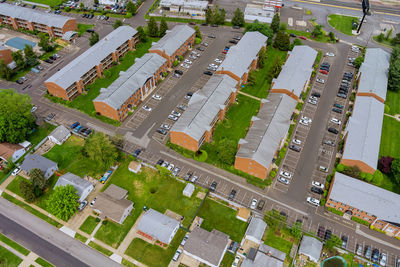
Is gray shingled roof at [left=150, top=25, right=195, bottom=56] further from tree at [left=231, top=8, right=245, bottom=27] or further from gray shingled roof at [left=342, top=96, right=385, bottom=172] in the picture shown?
gray shingled roof at [left=342, top=96, right=385, bottom=172]

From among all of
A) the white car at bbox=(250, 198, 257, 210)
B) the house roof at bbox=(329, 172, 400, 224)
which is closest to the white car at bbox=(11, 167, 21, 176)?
the white car at bbox=(250, 198, 257, 210)

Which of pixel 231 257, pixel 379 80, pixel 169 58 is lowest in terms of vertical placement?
pixel 231 257

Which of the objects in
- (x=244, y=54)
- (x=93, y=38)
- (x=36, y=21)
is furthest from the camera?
(x=36, y=21)

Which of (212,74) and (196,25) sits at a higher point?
(196,25)

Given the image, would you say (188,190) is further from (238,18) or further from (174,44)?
(238,18)

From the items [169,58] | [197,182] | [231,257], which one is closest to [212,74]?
[169,58]

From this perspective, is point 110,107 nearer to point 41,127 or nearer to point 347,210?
point 41,127

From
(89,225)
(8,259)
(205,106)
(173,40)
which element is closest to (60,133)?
(89,225)

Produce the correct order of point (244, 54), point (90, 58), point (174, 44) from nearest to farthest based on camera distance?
point (90, 58)
point (244, 54)
point (174, 44)
